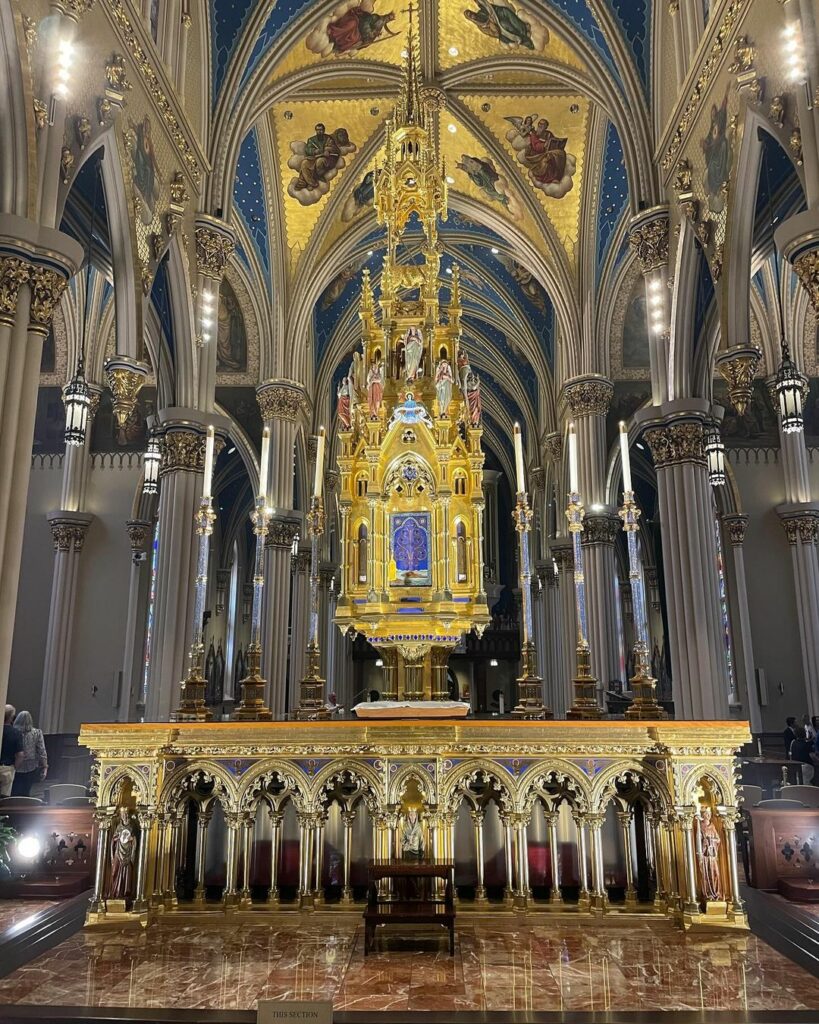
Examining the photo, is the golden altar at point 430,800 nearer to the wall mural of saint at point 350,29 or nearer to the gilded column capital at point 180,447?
the gilded column capital at point 180,447

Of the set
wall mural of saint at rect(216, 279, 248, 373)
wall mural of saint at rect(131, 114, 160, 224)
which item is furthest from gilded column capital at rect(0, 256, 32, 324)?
wall mural of saint at rect(216, 279, 248, 373)

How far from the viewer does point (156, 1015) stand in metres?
3.89

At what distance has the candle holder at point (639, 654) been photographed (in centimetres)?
648

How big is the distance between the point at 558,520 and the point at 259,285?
410 inches

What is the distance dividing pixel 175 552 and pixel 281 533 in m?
6.50

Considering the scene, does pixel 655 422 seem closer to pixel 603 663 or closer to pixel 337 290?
pixel 603 663

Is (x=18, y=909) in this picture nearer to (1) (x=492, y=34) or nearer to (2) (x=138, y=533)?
(2) (x=138, y=533)

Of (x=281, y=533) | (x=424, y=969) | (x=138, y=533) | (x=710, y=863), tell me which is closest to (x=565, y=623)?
(x=281, y=533)

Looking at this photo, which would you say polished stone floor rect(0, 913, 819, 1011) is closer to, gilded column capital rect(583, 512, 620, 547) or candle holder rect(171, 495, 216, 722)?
candle holder rect(171, 495, 216, 722)

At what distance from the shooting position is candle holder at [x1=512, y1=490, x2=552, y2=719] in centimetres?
734

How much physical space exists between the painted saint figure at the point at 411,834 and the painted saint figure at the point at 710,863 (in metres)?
2.01

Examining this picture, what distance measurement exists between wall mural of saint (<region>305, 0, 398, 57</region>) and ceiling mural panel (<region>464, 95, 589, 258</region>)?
2.53m

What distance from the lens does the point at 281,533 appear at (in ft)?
59.0

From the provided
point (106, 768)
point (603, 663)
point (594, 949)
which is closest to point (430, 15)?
point (603, 663)
